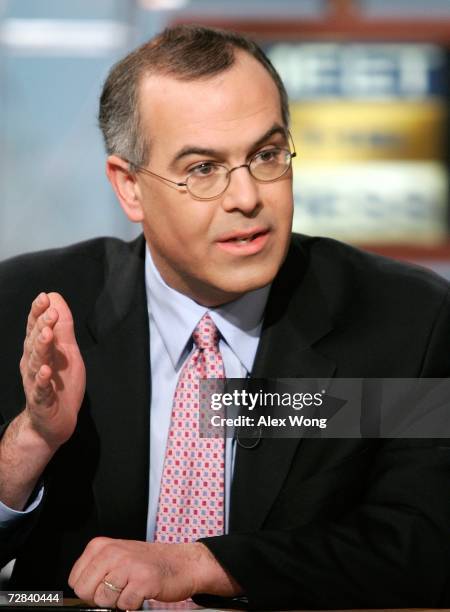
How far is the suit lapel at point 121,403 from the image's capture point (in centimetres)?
187

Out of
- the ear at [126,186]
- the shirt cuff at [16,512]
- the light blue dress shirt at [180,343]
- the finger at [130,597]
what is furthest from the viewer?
the ear at [126,186]

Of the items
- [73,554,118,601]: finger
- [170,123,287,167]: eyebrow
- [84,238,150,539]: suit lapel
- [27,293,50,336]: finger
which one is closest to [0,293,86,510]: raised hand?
[27,293,50,336]: finger

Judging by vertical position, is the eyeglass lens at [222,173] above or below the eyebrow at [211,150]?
below

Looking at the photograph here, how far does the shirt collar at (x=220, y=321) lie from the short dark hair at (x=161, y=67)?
0.28 metres

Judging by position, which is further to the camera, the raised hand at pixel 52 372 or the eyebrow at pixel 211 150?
the eyebrow at pixel 211 150

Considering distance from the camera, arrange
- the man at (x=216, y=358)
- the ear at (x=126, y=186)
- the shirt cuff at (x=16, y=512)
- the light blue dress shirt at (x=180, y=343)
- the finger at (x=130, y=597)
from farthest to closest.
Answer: the ear at (x=126, y=186) → the light blue dress shirt at (x=180, y=343) → the shirt cuff at (x=16, y=512) → the man at (x=216, y=358) → the finger at (x=130, y=597)

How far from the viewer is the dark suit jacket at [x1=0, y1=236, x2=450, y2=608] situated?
169cm

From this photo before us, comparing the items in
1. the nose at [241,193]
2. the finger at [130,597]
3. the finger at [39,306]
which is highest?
the nose at [241,193]

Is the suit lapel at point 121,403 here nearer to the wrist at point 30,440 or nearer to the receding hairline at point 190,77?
the wrist at point 30,440

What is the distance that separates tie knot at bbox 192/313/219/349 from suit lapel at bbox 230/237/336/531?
88mm

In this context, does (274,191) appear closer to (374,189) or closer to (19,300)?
(19,300)

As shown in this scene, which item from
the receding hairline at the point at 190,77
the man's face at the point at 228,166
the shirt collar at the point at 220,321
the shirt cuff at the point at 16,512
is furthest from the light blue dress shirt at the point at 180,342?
the receding hairline at the point at 190,77

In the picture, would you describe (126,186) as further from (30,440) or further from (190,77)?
(30,440)

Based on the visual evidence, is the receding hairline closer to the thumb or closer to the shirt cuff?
the thumb
